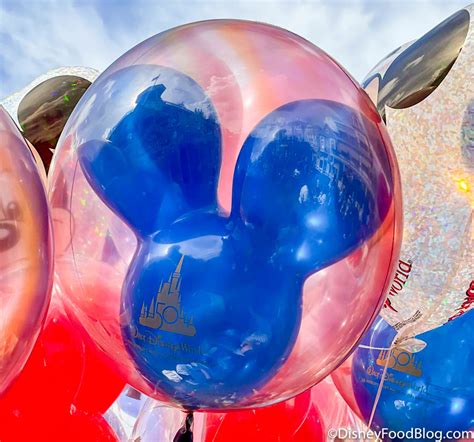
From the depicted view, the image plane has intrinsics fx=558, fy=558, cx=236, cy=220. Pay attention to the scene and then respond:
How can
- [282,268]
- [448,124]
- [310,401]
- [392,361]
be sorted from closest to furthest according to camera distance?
[282,268] → [448,124] → [392,361] → [310,401]

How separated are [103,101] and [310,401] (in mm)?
900

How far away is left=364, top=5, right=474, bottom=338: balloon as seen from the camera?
102 cm

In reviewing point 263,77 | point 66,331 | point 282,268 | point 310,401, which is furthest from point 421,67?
point 66,331

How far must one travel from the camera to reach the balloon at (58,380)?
1.18 meters

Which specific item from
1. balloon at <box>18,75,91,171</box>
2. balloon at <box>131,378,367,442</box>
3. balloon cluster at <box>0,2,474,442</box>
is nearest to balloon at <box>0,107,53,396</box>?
balloon cluster at <box>0,2,474,442</box>

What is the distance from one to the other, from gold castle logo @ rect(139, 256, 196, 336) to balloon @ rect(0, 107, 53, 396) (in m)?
0.17

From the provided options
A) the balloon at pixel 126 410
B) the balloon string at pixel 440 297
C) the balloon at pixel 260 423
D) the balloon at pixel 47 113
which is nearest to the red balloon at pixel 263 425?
the balloon at pixel 260 423

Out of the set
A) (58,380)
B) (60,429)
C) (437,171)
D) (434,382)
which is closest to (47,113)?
(58,380)

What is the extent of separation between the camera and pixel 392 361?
1227 millimetres

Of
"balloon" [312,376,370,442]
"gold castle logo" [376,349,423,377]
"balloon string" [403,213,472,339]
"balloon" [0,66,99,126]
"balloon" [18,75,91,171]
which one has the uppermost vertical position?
"balloon" [0,66,99,126]

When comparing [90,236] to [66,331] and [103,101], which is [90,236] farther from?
[66,331]

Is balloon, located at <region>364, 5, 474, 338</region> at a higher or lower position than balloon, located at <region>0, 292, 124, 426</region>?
higher

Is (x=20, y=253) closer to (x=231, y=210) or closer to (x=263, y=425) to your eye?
(x=231, y=210)

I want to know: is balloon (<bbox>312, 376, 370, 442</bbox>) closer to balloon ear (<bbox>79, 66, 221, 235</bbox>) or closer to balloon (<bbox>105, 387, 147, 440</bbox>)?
balloon (<bbox>105, 387, 147, 440</bbox>)
